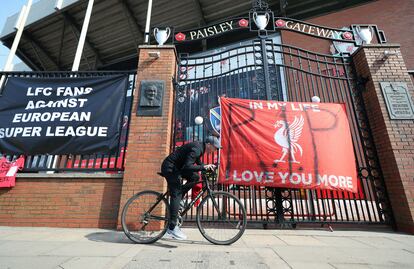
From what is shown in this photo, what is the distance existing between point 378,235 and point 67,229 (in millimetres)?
5571

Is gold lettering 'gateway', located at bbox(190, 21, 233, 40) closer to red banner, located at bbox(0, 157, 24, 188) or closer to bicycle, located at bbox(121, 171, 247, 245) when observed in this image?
bicycle, located at bbox(121, 171, 247, 245)

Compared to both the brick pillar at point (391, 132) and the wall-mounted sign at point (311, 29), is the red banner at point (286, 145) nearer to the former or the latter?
the brick pillar at point (391, 132)

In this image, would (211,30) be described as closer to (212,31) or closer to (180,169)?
(212,31)

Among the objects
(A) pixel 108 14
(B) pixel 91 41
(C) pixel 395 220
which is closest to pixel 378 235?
(C) pixel 395 220

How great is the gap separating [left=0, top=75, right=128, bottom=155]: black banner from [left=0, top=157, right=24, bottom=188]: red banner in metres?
0.23

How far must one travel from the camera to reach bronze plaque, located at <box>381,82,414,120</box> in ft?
14.0

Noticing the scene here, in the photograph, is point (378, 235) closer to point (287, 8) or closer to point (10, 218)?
point (10, 218)

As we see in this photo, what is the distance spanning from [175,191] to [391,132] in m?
4.38

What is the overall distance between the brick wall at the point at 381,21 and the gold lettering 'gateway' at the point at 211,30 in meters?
6.26

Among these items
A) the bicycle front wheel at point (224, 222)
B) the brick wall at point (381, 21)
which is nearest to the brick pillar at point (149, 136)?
the bicycle front wheel at point (224, 222)

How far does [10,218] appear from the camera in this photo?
4066 mm

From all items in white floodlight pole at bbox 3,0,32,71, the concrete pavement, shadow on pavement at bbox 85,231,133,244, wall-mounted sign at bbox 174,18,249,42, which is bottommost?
the concrete pavement

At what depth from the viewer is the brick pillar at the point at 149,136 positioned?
3967 millimetres

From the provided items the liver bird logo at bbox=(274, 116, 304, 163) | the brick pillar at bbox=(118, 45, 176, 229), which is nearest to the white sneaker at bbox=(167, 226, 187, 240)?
the brick pillar at bbox=(118, 45, 176, 229)
